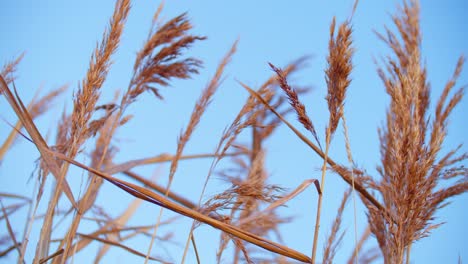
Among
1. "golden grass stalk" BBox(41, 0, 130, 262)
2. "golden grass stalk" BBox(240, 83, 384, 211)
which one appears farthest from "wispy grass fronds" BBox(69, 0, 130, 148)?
"golden grass stalk" BBox(240, 83, 384, 211)

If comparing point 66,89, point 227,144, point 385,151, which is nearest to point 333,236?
point 385,151

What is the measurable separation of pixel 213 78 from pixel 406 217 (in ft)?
4.23

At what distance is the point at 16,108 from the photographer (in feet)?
4.87

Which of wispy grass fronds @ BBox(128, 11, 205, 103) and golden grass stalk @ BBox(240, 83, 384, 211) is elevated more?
wispy grass fronds @ BBox(128, 11, 205, 103)

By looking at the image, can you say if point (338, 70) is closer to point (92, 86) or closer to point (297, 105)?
point (297, 105)

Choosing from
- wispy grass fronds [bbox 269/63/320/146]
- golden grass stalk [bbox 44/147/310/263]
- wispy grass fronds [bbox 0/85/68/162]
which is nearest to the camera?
golden grass stalk [bbox 44/147/310/263]

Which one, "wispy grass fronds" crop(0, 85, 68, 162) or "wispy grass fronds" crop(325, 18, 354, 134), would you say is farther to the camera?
"wispy grass fronds" crop(0, 85, 68, 162)

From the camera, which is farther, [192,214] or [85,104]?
[85,104]

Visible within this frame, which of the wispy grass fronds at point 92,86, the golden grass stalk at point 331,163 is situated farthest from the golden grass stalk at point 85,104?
the golden grass stalk at point 331,163

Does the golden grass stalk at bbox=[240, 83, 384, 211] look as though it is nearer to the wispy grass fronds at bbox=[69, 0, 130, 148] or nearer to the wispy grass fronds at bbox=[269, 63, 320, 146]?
the wispy grass fronds at bbox=[269, 63, 320, 146]

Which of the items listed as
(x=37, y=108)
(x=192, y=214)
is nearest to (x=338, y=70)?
(x=192, y=214)

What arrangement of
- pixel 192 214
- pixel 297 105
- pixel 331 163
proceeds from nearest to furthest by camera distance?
pixel 192 214 < pixel 297 105 < pixel 331 163

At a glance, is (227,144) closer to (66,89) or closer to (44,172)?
(44,172)

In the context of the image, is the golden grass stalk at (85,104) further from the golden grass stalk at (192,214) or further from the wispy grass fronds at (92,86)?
the golden grass stalk at (192,214)
